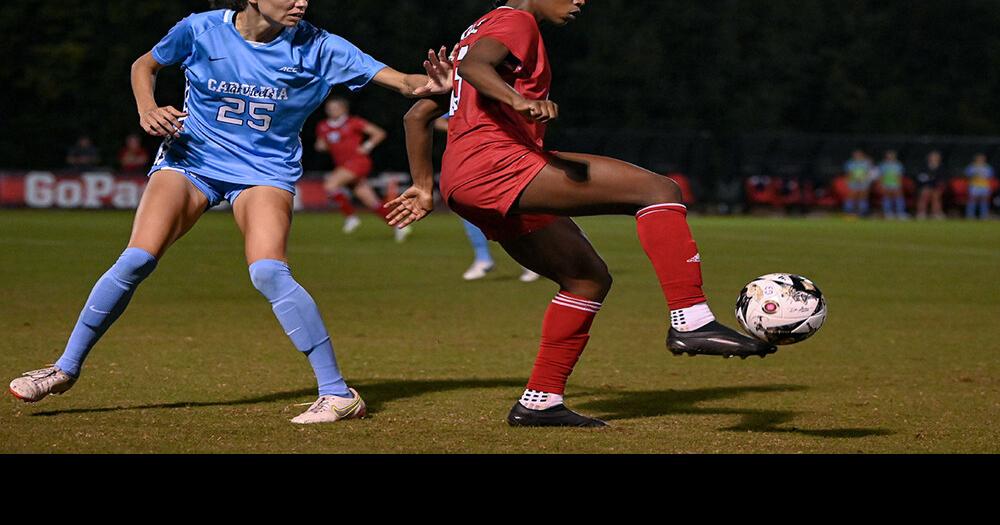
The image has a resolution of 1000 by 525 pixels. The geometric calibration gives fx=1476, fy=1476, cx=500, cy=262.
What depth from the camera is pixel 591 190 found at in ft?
19.0

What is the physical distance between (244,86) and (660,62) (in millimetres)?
40475

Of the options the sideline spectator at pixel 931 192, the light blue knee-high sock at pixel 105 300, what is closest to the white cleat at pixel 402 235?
the light blue knee-high sock at pixel 105 300

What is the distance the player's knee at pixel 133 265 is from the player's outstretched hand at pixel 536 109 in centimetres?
200

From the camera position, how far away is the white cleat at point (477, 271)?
1543cm

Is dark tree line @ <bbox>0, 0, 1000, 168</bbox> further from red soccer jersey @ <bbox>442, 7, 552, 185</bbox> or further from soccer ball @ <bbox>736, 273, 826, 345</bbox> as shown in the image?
soccer ball @ <bbox>736, 273, 826, 345</bbox>

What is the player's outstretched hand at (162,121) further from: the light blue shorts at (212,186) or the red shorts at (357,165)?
the red shorts at (357,165)

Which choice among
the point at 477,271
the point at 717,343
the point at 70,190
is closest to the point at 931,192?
the point at 70,190

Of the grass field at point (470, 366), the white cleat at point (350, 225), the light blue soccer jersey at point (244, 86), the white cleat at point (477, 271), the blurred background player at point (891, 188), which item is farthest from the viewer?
the blurred background player at point (891, 188)

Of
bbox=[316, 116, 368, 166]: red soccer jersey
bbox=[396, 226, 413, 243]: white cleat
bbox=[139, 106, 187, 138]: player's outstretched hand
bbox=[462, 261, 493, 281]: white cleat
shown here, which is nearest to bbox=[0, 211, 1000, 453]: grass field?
bbox=[462, 261, 493, 281]: white cleat

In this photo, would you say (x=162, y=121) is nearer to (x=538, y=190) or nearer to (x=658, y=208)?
(x=538, y=190)

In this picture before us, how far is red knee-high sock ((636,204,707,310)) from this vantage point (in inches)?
228

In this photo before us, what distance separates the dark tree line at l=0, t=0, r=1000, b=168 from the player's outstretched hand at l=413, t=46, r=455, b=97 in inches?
1186

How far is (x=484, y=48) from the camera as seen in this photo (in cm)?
577

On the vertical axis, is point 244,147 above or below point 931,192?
above
